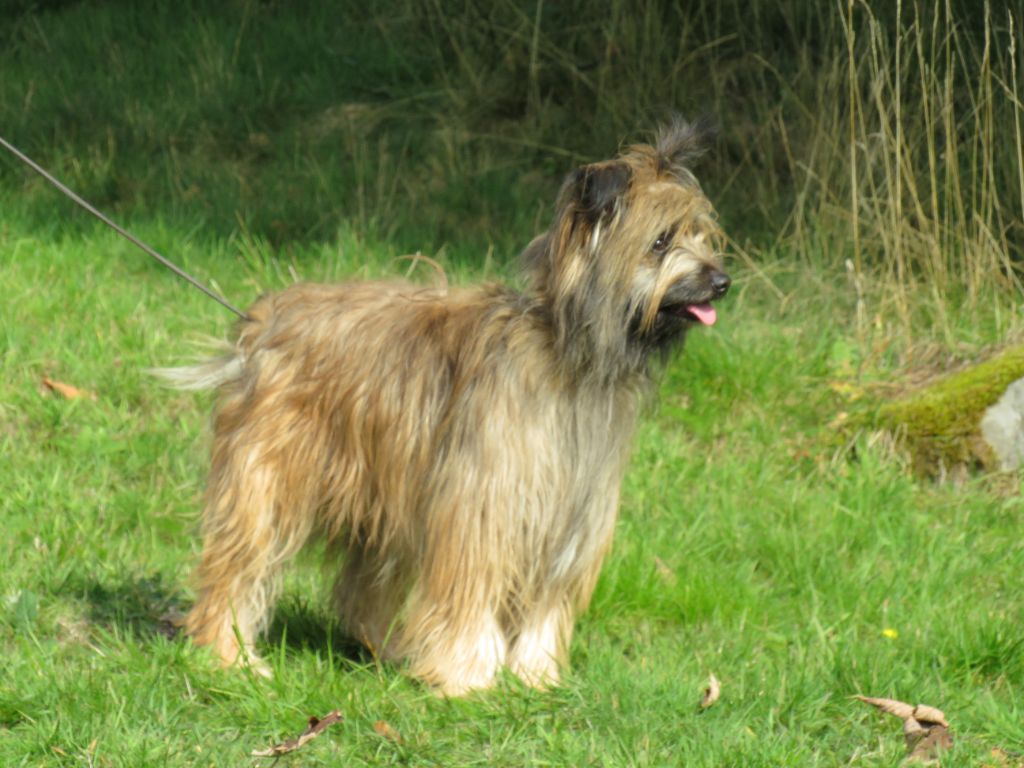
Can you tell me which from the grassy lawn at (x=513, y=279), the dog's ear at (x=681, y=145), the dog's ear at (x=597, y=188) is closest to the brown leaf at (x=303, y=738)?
the grassy lawn at (x=513, y=279)

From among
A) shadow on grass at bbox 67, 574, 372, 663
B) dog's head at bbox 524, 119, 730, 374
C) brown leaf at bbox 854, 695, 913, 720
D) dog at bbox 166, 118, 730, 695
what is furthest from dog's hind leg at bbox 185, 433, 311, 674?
brown leaf at bbox 854, 695, 913, 720

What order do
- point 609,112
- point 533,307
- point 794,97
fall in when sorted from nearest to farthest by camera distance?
1. point 533,307
2. point 794,97
3. point 609,112

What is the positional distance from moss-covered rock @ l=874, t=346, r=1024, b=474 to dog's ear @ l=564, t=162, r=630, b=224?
2.95 metres

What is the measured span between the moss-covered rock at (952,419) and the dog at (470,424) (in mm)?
2529

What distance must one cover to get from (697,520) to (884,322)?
1983 millimetres

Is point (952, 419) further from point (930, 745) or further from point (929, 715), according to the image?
point (930, 745)

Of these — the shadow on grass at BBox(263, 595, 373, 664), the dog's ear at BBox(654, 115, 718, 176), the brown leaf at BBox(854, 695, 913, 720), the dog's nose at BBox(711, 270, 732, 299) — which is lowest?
the shadow on grass at BBox(263, 595, 373, 664)

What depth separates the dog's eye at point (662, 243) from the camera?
4.57 meters

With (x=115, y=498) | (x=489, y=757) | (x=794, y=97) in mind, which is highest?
(x=794, y=97)

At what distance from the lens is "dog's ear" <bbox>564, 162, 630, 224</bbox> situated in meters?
4.52

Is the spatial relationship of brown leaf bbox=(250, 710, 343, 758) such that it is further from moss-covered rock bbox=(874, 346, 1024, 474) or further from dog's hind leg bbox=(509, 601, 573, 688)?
moss-covered rock bbox=(874, 346, 1024, 474)

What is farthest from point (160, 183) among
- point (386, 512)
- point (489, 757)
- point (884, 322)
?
point (489, 757)

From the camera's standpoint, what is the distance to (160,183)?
938 centimetres

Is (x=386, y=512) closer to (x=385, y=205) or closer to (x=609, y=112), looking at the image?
(x=385, y=205)
